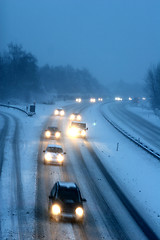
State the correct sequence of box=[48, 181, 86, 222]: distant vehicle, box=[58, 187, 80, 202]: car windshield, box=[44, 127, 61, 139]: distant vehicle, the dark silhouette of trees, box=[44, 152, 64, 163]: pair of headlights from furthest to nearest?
the dark silhouette of trees → box=[44, 127, 61, 139]: distant vehicle → box=[44, 152, 64, 163]: pair of headlights → box=[58, 187, 80, 202]: car windshield → box=[48, 181, 86, 222]: distant vehicle

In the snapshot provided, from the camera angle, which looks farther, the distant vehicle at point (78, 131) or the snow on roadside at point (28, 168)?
the distant vehicle at point (78, 131)

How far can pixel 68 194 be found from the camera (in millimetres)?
15430

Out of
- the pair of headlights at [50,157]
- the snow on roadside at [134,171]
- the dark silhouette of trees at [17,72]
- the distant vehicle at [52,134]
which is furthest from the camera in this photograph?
the dark silhouette of trees at [17,72]

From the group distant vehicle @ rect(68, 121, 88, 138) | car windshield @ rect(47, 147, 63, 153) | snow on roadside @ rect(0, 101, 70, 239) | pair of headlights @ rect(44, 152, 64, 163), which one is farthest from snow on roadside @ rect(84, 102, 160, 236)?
snow on roadside @ rect(0, 101, 70, 239)

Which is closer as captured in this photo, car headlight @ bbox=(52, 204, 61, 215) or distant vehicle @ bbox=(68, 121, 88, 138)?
car headlight @ bbox=(52, 204, 61, 215)

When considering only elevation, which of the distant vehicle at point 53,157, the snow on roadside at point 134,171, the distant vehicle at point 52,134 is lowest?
the snow on roadside at point 134,171

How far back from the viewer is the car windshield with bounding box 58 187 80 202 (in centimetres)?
1514

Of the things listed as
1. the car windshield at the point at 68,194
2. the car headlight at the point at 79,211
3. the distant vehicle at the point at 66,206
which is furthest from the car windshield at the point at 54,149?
the car headlight at the point at 79,211

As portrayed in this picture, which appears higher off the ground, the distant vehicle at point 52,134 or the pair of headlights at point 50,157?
the distant vehicle at point 52,134

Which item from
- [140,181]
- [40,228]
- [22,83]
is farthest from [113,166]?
[22,83]

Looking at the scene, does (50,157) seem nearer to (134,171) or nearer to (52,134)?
(134,171)

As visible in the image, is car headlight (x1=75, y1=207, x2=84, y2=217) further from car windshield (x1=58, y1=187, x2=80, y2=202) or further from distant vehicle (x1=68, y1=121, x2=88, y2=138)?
distant vehicle (x1=68, y1=121, x2=88, y2=138)

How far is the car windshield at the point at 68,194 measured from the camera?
15.1 meters

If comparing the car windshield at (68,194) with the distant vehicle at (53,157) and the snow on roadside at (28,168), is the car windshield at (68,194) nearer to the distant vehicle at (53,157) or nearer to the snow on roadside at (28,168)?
the snow on roadside at (28,168)
